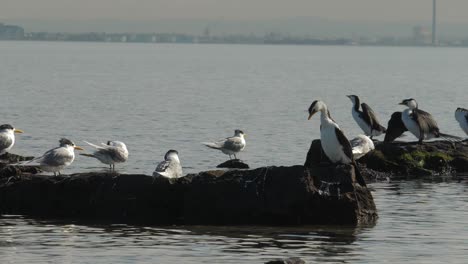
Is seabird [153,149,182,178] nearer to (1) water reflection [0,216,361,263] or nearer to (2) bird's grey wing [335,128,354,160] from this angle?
(1) water reflection [0,216,361,263]

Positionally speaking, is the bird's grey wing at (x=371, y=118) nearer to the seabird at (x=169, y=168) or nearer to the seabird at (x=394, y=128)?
the seabird at (x=394, y=128)

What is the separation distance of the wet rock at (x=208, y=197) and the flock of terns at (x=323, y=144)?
68 centimetres

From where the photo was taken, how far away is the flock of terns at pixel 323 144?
22.3m

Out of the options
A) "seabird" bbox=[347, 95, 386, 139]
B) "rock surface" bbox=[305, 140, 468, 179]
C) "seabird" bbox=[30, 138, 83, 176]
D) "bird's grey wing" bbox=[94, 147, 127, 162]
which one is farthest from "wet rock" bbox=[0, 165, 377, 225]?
"seabird" bbox=[347, 95, 386, 139]

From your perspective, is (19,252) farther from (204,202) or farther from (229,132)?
(229,132)

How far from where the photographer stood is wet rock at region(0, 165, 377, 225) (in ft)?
69.6

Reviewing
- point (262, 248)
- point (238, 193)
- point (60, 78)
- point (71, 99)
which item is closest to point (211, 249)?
point (262, 248)

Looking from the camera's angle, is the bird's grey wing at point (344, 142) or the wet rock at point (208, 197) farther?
the bird's grey wing at point (344, 142)

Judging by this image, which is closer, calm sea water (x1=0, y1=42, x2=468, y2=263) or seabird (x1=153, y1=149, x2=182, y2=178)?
calm sea water (x1=0, y1=42, x2=468, y2=263)

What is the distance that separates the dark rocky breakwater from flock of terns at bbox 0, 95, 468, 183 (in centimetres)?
68

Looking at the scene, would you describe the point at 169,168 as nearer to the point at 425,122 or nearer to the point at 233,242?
the point at 233,242

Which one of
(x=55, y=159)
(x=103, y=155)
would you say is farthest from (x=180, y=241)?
(x=103, y=155)

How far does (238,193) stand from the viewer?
837 inches

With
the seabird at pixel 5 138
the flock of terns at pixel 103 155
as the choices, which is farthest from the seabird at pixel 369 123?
the seabird at pixel 5 138
